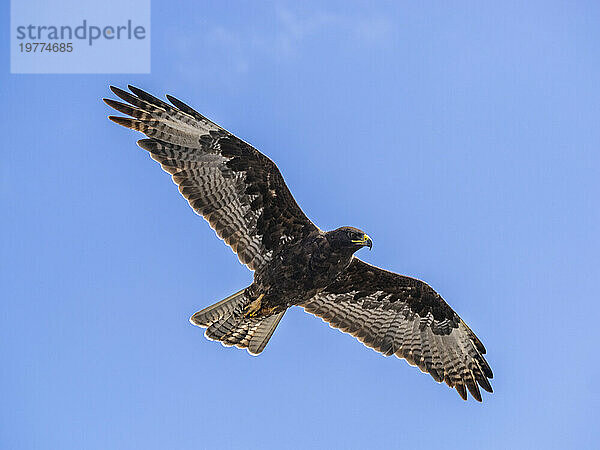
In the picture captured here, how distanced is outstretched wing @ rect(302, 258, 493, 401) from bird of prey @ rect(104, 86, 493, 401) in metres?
0.02

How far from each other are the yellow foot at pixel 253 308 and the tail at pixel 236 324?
0.09 m

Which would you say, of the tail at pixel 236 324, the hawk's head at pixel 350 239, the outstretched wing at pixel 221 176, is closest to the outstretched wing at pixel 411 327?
the tail at pixel 236 324

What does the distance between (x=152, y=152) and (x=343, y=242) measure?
3.26 meters

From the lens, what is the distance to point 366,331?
14.2 meters

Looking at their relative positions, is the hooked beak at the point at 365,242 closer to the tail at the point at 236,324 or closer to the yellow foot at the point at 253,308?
the yellow foot at the point at 253,308

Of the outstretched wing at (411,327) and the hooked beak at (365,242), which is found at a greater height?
the hooked beak at (365,242)

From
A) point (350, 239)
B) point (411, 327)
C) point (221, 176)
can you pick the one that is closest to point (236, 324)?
point (221, 176)

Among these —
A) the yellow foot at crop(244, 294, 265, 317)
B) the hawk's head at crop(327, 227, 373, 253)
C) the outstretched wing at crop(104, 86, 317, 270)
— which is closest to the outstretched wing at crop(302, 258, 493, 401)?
the yellow foot at crop(244, 294, 265, 317)

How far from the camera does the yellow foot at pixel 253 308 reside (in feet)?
41.4

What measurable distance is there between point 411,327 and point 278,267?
316 cm

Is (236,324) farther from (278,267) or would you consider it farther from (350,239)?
(350,239)

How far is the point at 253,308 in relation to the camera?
12.8m

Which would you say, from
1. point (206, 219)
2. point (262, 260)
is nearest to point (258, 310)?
point (262, 260)

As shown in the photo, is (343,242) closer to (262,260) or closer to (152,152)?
(262,260)
